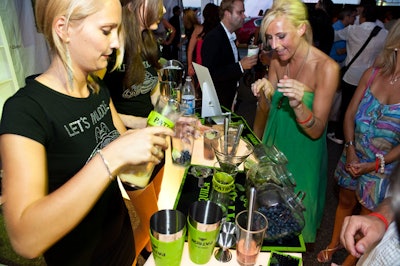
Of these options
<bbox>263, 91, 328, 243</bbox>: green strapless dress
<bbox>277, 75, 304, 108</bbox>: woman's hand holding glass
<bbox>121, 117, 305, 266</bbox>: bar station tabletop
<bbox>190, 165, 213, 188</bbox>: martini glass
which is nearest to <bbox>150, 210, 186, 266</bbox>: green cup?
<bbox>121, 117, 305, 266</bbox>: bar station tabletop

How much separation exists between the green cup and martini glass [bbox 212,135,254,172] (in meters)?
0.50

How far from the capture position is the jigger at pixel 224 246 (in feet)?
3.59

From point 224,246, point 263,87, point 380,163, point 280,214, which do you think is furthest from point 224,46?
point 224,246

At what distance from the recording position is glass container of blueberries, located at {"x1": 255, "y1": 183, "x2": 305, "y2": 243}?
1160 mm

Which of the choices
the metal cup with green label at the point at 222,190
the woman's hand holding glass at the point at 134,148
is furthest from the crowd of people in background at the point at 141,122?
the metal cup with green label at the point at 222,190

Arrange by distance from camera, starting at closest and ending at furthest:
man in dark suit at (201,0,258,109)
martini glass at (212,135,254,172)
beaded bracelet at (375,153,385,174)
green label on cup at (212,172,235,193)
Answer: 1. green label on cup at (212,172,235,193)
2. martini glass at (212,135,254,172)
3. beaded bracelet at (375,153,385,174)
4. man in dark suit at (201,0,258,109)

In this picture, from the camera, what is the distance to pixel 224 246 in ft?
3.64

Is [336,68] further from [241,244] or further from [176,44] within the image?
[176,44]

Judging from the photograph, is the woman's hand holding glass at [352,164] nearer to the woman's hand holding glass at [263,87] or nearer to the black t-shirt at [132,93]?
the woman's hand holding glass at [263,87]

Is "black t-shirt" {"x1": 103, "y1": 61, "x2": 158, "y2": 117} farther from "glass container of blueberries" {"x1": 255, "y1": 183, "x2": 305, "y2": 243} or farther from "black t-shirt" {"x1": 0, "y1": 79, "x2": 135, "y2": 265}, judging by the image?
"glass container of blueberries" {"x1": 255, "y1": 183, "x2": 305, "y2": 243}

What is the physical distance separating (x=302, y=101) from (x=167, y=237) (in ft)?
4.04

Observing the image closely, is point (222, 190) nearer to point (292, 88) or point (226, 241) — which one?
point (226, 241)

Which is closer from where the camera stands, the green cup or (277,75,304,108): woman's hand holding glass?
the green cup

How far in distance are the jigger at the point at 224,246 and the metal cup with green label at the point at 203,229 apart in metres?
0.05
